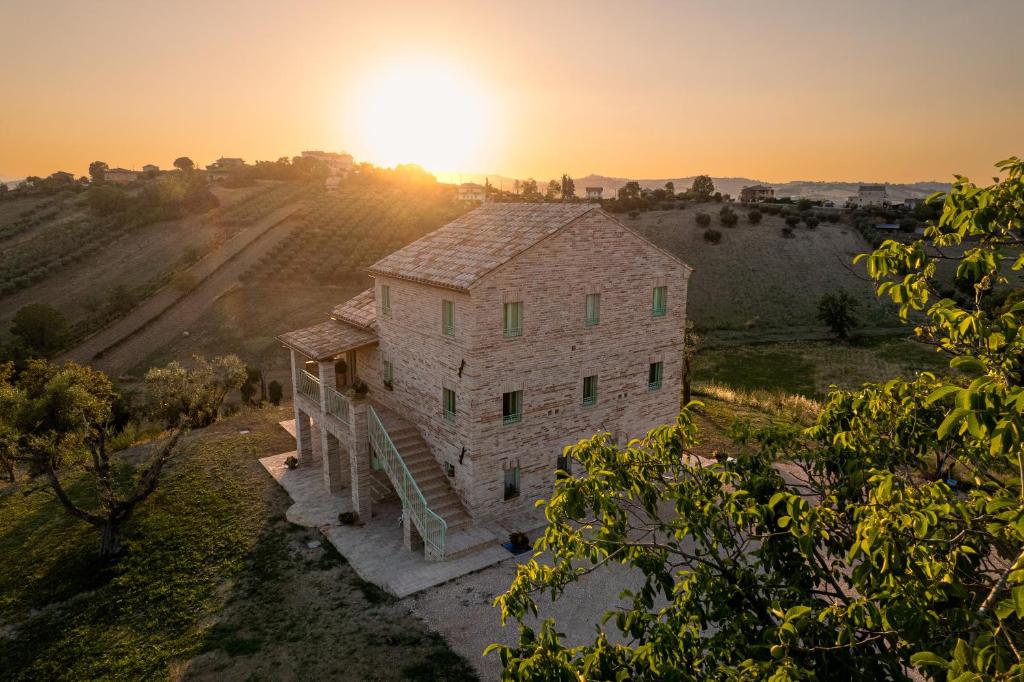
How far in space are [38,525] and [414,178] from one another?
130407 millimetres

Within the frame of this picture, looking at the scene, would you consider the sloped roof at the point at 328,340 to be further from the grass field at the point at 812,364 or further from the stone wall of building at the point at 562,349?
the grass field at the point at 812,364

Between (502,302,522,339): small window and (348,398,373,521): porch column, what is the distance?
5.69 meters

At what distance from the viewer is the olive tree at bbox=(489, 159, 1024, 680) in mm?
4996

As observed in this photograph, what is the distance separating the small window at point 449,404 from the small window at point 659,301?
28.4 feet

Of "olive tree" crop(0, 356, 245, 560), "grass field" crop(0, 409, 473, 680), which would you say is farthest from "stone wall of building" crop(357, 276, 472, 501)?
"olive tree" crop(0, 356, 245, 560)

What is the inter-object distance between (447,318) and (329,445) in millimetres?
7643

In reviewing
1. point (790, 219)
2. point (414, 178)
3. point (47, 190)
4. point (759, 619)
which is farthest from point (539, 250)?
point (414, 178)

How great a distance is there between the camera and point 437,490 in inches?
794

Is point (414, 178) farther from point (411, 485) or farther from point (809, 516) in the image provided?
point (809, 516)

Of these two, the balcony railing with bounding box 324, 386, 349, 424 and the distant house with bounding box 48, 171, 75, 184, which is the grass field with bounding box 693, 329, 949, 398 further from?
the distant house with bounding box 48, 171, 75, 184

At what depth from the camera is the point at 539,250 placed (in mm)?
19703

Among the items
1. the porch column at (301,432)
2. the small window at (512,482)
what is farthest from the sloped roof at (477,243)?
the small window at (512,482)

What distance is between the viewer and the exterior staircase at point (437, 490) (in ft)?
62.1

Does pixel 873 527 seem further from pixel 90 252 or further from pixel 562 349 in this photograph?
pixel 90 252
